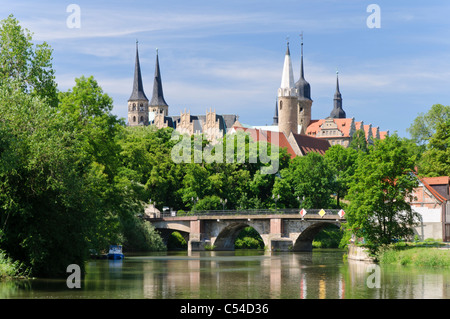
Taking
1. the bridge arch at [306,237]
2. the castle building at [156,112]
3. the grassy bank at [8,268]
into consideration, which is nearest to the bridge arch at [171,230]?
the bridge arch at [306,237]

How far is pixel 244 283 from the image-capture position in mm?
34688

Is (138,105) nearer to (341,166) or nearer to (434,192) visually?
(341,166)

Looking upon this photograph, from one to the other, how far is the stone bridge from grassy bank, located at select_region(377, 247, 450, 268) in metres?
19.3

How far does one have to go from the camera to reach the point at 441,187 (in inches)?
2263

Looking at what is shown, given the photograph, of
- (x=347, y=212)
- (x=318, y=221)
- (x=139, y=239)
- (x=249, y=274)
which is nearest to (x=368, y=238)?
(x=347, y=212)

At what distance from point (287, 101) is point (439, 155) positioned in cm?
6603

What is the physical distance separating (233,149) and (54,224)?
167 feet

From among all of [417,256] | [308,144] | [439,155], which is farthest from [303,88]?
[417,256]

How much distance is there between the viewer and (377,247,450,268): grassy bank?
43719 mm

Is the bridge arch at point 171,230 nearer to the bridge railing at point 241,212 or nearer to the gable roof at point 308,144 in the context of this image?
the bridge railing at point 241,212

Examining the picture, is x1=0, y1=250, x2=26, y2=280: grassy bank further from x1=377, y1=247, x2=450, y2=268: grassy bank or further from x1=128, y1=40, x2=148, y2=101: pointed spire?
x1=128, y1=40, x2=148, y2=101: pointed spire
